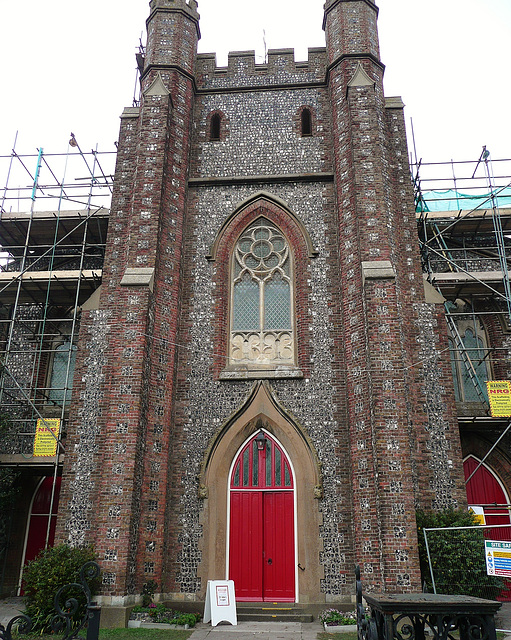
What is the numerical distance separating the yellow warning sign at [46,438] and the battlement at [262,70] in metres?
11.2

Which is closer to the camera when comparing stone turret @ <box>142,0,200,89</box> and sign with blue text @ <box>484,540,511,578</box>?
sign with blue text @ <box>484,540,511,578</box>

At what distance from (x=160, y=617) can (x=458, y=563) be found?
236 inches

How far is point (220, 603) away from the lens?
11.2m

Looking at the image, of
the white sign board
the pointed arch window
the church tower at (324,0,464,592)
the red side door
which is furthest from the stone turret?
the red side door

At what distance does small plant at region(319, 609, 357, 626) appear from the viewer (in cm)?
1059

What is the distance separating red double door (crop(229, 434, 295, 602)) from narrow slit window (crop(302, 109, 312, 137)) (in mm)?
9129

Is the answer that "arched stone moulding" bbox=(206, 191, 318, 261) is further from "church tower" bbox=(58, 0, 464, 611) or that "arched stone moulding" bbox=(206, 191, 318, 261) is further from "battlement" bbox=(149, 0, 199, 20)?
"battlement" bbox=(149, 0, 199, 20)

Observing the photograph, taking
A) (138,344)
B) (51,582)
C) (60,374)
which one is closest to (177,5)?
(138,344)

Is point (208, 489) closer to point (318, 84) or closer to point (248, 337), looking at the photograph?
point (248, 337)

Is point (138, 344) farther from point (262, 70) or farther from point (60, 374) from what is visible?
point (262, 70)

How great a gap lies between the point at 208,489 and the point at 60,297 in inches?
336

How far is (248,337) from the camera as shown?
1424cm

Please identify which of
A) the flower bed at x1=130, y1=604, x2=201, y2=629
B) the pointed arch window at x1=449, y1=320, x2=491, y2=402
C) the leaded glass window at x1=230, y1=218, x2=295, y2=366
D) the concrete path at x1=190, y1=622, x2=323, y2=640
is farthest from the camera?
the pointed arch window at x1=449, y1=320, x2=491, y2=402

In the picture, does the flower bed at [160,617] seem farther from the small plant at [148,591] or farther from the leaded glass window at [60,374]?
the leaded glass window at [60,374]
